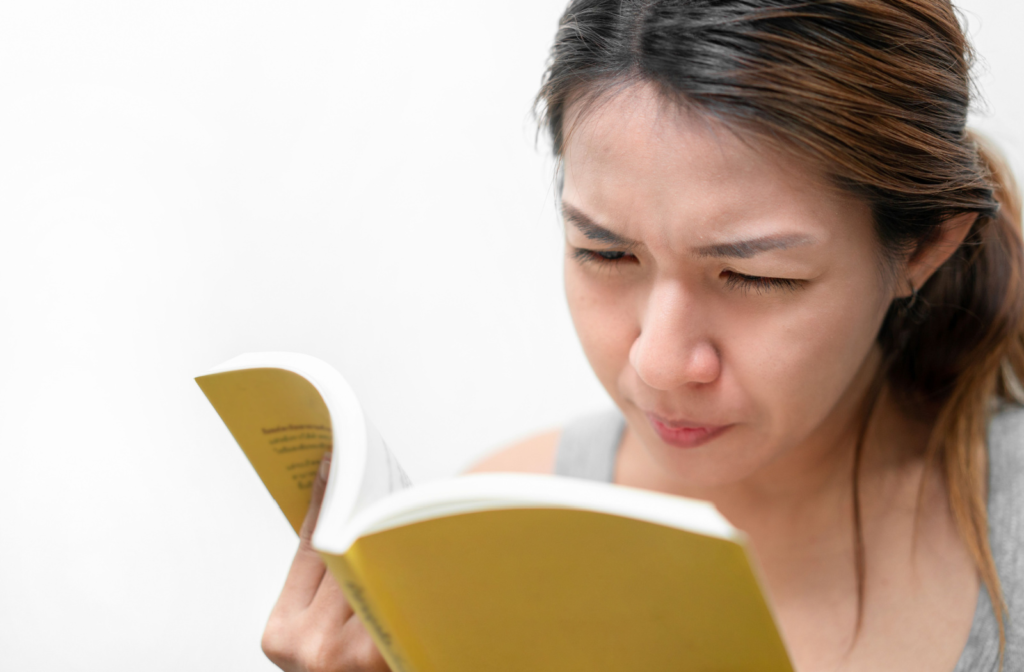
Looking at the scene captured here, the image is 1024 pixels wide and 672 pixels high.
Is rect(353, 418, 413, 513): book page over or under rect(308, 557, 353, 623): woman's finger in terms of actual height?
over

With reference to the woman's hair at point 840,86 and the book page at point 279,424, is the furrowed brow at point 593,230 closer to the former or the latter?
the woman's hair at point 840,86

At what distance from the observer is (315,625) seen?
24.9 inches

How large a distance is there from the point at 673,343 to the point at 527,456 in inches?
21.1

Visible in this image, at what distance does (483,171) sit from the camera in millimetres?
1452

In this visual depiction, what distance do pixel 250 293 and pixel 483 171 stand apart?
47 cm

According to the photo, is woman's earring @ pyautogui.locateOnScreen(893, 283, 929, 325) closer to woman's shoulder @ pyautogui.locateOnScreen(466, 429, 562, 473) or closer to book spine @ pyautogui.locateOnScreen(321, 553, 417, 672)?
woman's shoulder @ pyautogui.locateOnScreen(466, 429, 562, 473)

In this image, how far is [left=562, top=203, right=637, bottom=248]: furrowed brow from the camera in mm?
665

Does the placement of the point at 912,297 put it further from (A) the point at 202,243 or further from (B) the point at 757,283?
(A) the point at 202,243

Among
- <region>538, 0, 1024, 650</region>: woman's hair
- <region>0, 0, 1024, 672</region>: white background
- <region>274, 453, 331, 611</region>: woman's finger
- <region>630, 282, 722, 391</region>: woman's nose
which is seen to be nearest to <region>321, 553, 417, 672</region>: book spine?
<region>274, 453, 331, 611</region>: woman's finger

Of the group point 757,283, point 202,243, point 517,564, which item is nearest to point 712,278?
point 757,283

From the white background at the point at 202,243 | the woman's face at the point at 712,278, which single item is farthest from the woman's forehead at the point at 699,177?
the white background at the point at 202,243

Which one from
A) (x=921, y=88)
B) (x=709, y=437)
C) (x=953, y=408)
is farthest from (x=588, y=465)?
(x=921, y=88)

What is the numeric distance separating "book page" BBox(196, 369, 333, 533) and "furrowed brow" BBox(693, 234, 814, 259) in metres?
0.34

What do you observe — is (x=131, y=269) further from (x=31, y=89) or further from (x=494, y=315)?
(x=494, y=315)
